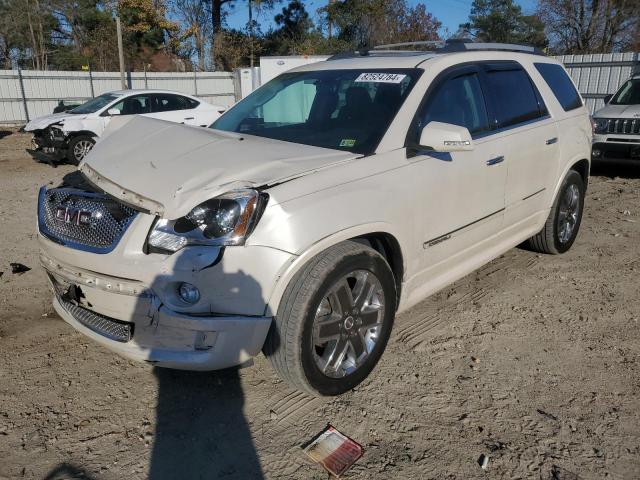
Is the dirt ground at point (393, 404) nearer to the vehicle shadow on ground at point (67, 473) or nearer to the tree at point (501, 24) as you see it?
the vehicle shadow on ground at point (67, 473)

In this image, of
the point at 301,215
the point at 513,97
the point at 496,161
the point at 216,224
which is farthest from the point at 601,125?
the point at 216,224

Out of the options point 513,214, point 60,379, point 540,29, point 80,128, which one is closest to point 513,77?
point 513,214

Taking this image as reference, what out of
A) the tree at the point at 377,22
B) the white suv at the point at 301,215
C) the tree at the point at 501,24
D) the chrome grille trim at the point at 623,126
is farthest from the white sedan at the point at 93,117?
the tree at the point at 501,24

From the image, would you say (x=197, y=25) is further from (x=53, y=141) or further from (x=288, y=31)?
(x=53, y=141)

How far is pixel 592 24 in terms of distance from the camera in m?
31.8

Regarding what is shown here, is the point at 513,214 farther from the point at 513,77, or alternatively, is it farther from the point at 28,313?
the point at 28,313

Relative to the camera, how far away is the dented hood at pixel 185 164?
2.62 m

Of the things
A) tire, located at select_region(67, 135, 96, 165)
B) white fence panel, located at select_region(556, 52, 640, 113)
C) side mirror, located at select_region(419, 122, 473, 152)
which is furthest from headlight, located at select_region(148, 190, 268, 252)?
white fence panel, located at select_region(556, 52, 640, 113)

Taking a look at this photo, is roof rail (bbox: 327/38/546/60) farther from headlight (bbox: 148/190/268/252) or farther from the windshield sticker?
headlight (bbox: 148/190/268/252)

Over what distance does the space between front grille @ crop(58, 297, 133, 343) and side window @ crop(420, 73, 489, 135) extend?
2117 mm

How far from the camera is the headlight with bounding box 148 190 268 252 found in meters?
2.54

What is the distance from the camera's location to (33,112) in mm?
20422

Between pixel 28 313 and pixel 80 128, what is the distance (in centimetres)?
851

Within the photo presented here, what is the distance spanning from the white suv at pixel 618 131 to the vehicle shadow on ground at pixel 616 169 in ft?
0.29
